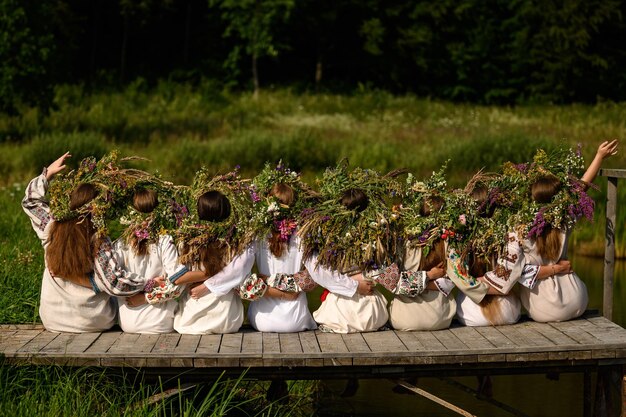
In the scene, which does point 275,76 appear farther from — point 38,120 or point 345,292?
point 345,292

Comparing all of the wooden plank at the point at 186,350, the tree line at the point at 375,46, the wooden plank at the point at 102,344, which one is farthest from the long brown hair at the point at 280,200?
the tree line at the point at 375,46

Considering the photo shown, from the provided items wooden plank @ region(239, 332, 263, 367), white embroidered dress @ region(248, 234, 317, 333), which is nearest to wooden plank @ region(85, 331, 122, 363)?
wooden plank @ region(239, 332, 263, 367)

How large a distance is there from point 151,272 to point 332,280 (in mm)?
1264

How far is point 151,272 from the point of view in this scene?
24.4 ft

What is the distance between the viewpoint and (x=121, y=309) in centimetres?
748

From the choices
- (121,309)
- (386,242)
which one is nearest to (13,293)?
(121,309)

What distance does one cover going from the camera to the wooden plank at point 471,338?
7.21m

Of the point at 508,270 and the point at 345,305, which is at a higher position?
the point at 508,270

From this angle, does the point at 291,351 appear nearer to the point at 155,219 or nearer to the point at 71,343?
the point at 155,219

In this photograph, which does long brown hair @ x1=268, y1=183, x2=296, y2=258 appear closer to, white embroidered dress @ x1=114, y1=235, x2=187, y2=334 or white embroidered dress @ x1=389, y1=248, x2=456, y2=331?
white embroidered dress @ x1=114, y1=235, x2=187, y2=334

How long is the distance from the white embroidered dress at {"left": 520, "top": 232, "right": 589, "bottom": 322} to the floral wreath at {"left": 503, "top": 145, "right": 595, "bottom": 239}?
12cm

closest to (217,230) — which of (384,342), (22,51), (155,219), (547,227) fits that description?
(155,219)

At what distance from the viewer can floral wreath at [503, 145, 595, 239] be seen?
777 centimetres

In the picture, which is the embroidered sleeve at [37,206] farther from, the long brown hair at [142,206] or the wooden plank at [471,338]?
the wooden plank at [471,338]
